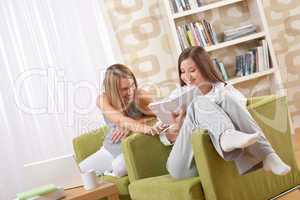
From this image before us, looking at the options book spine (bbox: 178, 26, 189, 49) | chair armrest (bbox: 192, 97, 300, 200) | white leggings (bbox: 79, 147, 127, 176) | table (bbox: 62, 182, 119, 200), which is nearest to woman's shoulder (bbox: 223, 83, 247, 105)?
chair armrest (bbox: 192, 97, 300, 200)

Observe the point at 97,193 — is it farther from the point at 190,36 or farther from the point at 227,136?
the point at 190,36

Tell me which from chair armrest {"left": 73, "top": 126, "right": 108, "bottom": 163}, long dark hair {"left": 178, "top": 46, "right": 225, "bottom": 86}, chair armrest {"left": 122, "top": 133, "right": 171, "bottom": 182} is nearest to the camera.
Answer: chair armrest {"left": 122, "top": 133, "right": 171, "bottom": 182}

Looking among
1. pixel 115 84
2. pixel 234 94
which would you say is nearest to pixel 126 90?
pixel 115 84

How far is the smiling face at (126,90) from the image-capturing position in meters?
4.00

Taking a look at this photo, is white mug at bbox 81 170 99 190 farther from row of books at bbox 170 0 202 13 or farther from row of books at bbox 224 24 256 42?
row of books at bbox 224 24 256 42

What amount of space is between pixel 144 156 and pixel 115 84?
0.73 meters

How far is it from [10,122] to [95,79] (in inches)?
33.1

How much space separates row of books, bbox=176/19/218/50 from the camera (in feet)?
17.1

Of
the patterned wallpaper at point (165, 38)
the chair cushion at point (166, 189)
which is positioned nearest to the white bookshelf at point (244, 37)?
the patterned wallpaper at point (165, 38)

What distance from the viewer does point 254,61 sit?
534cm

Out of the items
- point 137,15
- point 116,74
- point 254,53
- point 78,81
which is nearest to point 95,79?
point 78,81

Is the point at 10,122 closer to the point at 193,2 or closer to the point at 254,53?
the point at 193,2

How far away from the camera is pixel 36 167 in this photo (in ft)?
15.8

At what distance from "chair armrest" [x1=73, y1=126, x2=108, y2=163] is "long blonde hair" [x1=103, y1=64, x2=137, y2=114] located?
296mm
